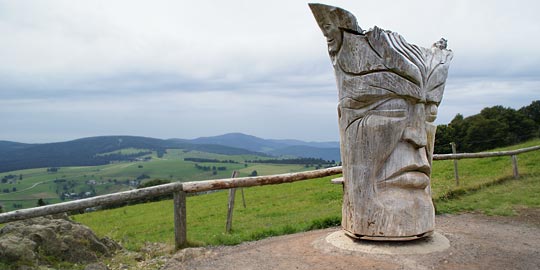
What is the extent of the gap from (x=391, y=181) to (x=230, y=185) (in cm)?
282

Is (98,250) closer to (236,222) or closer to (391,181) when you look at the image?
(391,181)

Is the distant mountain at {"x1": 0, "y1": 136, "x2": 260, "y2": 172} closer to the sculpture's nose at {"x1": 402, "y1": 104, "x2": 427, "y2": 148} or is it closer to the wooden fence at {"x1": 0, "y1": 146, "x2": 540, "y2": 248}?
the wooden fence at {"x1": 0, "y1": 146, "x2": 540, "y2": 248}

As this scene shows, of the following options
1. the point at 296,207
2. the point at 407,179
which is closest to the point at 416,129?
the point at 407,179

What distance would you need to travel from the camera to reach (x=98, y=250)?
6191mm

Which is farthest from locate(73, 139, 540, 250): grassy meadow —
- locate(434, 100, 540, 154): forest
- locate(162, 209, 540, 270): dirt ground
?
locate(434, 100, 540, 154): forest

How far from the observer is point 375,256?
5199 millimetres

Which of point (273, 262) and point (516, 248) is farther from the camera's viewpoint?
point (516, 248)

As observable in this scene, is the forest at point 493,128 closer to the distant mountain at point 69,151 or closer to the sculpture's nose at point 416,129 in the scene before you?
the sculpture's nose at point 416,129

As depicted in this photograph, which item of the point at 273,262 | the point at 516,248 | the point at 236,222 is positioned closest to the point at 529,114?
the point at 236,222

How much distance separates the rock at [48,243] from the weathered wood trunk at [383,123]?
12.0 ft

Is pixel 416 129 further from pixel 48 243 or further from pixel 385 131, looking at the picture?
pixel 48 243

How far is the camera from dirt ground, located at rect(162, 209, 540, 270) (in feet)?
16.5

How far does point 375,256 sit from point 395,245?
0.40m

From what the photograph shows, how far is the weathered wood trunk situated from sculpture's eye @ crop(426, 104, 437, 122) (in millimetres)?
55
